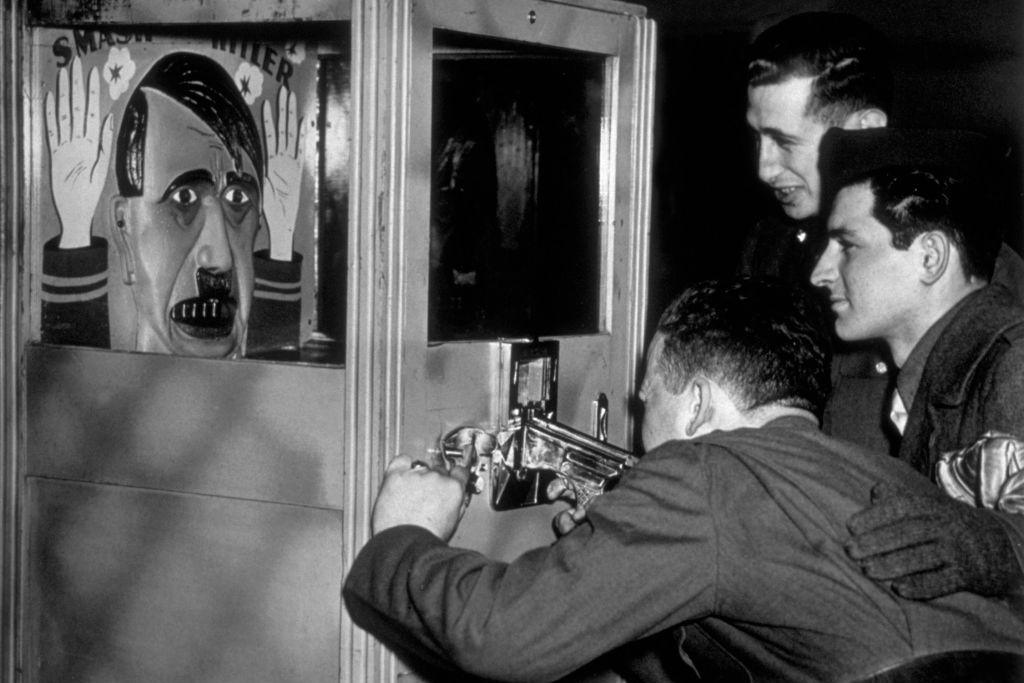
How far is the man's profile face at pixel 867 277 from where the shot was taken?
5.64 ft

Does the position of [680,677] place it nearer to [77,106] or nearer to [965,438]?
[965,438]

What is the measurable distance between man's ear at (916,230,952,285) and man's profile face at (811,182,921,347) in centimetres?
2

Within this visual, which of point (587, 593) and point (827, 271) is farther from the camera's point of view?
point (827, 271)

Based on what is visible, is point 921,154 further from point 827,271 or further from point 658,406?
point 658,406

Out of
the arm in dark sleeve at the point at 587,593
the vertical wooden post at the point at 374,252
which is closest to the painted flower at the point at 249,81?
the vertical wooden post at the point at 374,252

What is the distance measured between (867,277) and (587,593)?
0.80 m

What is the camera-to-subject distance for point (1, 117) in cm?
176

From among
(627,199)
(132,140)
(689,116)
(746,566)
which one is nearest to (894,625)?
(746,566)

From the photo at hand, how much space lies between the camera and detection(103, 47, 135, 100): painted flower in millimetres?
1889

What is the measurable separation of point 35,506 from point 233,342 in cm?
44

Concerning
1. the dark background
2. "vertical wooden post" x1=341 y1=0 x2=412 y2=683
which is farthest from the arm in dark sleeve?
the dark background

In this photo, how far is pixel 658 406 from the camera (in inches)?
56.2

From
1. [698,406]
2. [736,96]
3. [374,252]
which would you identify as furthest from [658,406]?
[736,96]

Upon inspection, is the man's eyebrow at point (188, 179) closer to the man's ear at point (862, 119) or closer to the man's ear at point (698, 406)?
the man's ear at point (698, 406)
